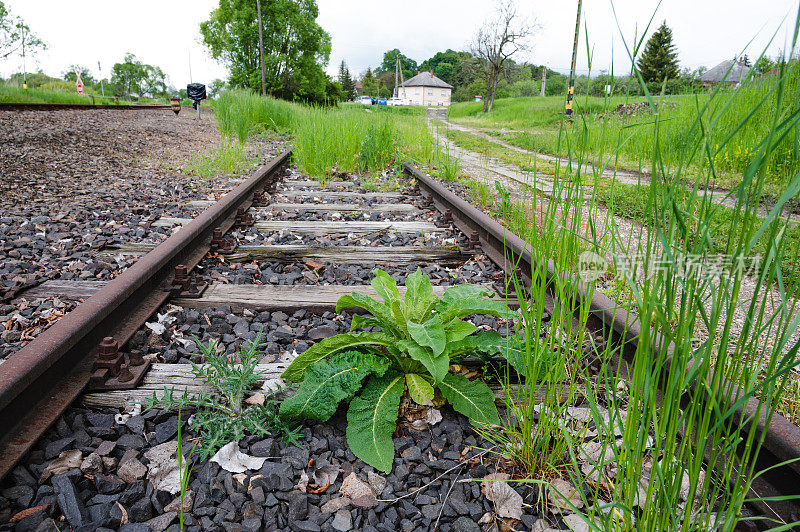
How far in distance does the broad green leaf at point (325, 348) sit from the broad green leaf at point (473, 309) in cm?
21

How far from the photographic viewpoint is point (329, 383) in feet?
5.13

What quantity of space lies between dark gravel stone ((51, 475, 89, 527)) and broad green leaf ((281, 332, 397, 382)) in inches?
24.8

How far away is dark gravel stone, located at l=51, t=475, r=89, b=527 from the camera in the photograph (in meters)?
1.16

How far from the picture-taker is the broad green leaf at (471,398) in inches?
59.8

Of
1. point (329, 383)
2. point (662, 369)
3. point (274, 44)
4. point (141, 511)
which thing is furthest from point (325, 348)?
point (274, 44)

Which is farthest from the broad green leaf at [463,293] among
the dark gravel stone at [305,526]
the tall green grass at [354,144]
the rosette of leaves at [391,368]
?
the tall green grass at [354,144]

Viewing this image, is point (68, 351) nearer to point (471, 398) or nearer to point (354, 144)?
point (471, 398)

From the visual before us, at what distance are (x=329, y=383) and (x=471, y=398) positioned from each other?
0.44m

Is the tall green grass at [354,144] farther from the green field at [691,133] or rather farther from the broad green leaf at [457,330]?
the broad green leaf at [457,330]

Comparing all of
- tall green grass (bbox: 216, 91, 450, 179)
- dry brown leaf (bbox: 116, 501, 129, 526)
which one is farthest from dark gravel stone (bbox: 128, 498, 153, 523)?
tall green grass (bbox: 216, 91, 450, 179)

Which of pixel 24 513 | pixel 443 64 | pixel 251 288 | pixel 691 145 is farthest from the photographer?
pixel 443 64

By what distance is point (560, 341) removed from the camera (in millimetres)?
1284

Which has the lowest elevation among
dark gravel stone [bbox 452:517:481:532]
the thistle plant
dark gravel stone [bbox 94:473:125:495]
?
dark gravel stone [bbox 452:517:481:532]

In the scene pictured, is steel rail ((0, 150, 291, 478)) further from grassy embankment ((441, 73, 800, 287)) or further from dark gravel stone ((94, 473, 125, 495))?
grassy embankment ((441, 73, 800, 287))
